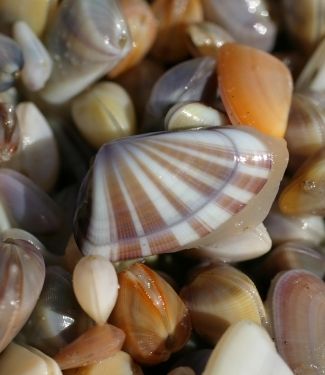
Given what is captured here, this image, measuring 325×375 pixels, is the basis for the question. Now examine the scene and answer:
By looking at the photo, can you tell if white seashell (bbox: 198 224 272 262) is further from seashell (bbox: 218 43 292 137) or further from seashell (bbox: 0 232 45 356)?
seashell (bbox: 0 232 45 356)

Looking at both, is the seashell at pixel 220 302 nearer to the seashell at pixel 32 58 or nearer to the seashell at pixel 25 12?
Answer: the seashell at pixel 32 58

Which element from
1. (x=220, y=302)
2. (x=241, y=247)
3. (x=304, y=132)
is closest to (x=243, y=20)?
(x=304, y=132)

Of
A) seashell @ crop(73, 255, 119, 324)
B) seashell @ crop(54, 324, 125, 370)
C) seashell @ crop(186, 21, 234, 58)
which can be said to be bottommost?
seashell @ crop(54, 324, 125, 370)

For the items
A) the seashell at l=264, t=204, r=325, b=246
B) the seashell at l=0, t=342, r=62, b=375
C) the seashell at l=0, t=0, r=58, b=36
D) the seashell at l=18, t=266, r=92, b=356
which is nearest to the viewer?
the seashell at l=0, t=342, r=62, b=375

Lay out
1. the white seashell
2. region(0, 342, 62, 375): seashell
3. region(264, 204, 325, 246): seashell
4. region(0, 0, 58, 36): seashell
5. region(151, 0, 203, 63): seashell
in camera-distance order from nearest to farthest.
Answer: region(0, 342, 62, 375): seashell → the white seashell → region(264, 204, 325, 246): seashell → region(0, 0, 58, 36): seashell → region(151, 0, 203, 63): seashell

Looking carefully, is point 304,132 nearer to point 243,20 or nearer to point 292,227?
point 292,227

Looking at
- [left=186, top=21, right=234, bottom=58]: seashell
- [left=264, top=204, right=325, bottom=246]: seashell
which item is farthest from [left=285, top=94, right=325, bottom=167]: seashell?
[left=186, top=21, right=234, bottom=58]: seashell

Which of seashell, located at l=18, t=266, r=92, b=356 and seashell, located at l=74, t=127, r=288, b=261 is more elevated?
seashell, located at l=74, t=127, r=288, b=261

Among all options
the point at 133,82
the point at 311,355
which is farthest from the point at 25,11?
the point at 311,355

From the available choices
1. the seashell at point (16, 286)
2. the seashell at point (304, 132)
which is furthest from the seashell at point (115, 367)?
the seashell at point (304, 132)
